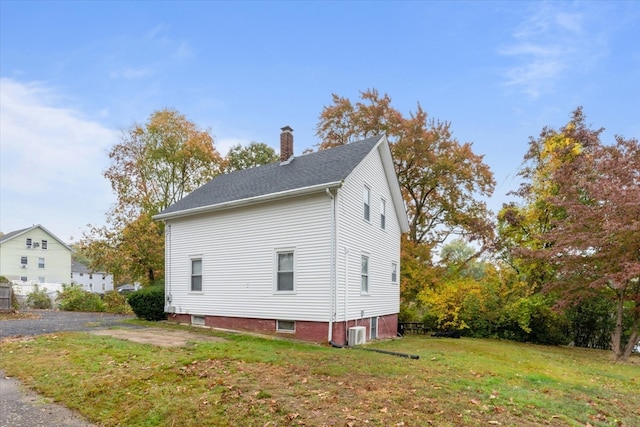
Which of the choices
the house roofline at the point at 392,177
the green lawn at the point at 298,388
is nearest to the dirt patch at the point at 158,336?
the green lawn at the point at 298,388

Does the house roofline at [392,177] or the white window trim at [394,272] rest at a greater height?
the house roofline at [392,177]

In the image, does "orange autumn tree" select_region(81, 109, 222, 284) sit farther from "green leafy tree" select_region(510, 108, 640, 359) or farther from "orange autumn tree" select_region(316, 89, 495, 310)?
"green leafy tree" select_region(510, 108, 640, 359)

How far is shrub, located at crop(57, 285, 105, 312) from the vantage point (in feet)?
79.3

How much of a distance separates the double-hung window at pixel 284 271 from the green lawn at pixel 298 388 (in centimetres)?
284

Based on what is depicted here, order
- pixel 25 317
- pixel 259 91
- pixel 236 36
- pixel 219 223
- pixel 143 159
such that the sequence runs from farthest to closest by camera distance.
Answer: pixel 143 159, pixel 259 91, pixel 25 317, pixel 236 36, pixel 219 223

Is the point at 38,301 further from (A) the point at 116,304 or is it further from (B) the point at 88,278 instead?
(B) the point at 88,278

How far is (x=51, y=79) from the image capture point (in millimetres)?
16578

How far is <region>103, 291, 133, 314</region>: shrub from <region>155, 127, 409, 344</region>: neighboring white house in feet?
35.4

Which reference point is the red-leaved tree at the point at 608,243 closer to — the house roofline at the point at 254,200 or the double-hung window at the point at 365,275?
the double-hung window at the point at 365,275

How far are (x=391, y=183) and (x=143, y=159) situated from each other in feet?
68.6

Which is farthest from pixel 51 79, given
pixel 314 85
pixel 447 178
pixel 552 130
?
pixel 552 130

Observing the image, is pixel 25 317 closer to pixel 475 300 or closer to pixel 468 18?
pixel 475 300

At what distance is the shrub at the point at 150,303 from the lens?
16.6 metres

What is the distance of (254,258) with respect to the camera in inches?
525
